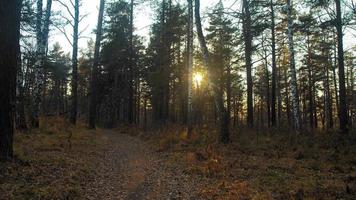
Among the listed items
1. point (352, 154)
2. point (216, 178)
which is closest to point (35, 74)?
point (216, 178)

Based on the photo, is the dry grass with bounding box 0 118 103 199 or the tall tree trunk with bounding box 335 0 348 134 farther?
the tall tree trunk with bounding box 335 0 348 134

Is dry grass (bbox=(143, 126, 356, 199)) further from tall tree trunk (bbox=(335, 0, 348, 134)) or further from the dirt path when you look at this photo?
tall tree trunk (bbox=(335, 0, 348, 134))

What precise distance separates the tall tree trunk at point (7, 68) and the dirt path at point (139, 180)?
2567 mm

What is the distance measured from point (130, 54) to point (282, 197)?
2700 centimetres

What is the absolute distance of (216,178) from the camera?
9.38m

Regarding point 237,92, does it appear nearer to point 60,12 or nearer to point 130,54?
point 130,54

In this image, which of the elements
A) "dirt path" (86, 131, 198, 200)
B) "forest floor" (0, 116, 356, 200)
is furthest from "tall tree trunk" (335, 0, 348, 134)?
"dirt path" (86, 131, 198, 200)

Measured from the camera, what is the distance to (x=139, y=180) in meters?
9.09

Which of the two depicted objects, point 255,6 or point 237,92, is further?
point 237,92

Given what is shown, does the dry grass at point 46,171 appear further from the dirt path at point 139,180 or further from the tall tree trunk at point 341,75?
the tall tree trunk at point 341,75

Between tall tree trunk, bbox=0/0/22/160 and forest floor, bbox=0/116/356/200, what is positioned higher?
tall tree trunk, bbox=0/0/22/160

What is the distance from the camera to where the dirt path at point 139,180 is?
7.73 meters

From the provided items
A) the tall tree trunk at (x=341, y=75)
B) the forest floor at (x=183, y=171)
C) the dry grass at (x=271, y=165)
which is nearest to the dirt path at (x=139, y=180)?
the forest floor at (x=183, y=171)

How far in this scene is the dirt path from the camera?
773 cm
